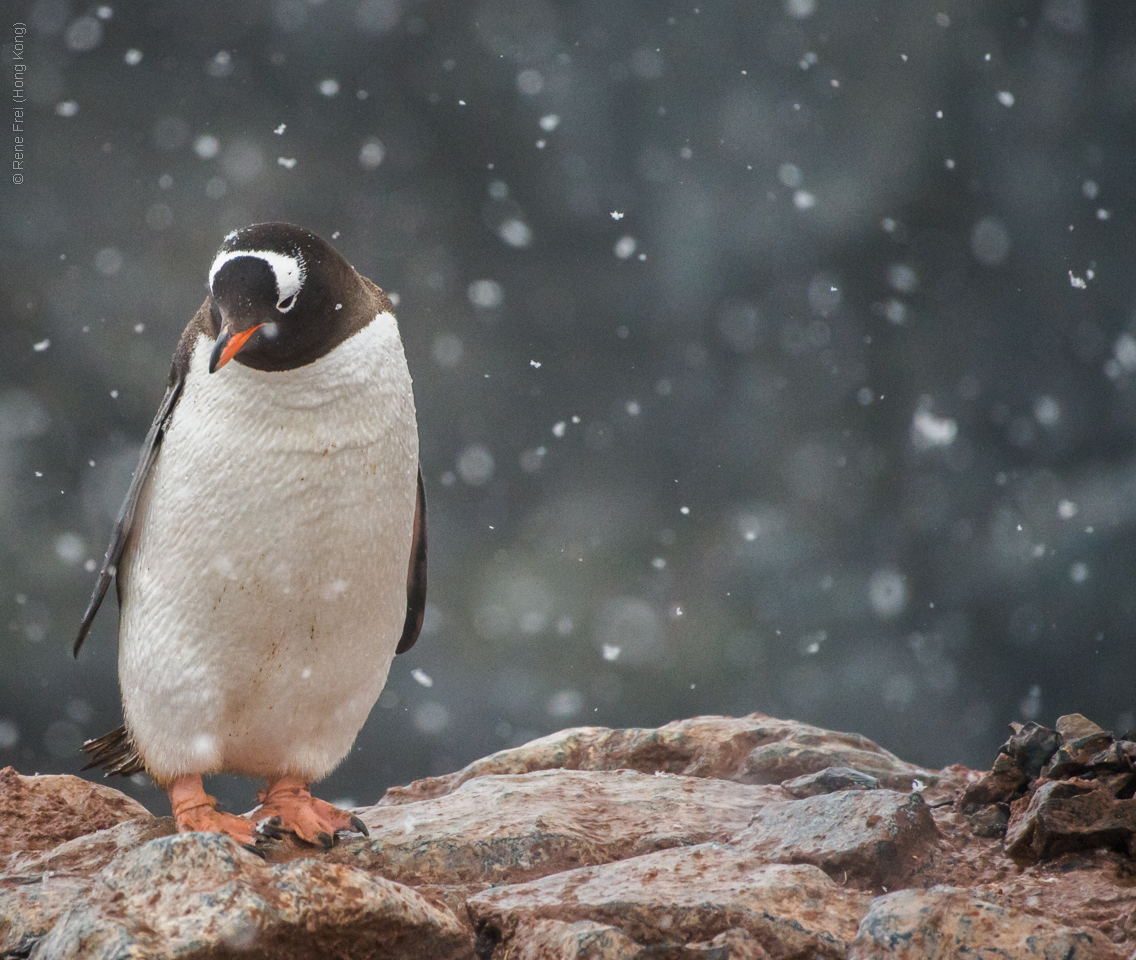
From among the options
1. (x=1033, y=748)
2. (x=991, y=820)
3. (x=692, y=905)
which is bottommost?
(x=692, y=905)

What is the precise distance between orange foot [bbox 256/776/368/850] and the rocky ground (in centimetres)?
5

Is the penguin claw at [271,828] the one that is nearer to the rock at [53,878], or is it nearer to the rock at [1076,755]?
the rock at [53,878]

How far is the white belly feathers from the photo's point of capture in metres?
2.25

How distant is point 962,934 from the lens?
5.36ft

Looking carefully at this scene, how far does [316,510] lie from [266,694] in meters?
0.45

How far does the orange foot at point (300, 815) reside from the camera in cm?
242

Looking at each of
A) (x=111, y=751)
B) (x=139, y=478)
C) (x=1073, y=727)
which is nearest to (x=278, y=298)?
(x=139, y=478)

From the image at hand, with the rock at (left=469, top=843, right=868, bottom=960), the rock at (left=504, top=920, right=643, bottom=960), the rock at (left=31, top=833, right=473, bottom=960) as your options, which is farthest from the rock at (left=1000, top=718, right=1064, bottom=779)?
the rock at (left=31, top=833, right=473, bottom=960)

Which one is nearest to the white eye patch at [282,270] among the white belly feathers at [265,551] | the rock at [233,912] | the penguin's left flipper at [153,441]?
the white belly feathers at [265,551]

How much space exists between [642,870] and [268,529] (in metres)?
1.07

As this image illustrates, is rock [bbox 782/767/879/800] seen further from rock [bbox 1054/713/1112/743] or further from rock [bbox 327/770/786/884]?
rock [bbox 1054/713/1112/743]

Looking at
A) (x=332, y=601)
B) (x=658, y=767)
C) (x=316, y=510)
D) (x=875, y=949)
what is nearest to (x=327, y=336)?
(x=316, y=510)

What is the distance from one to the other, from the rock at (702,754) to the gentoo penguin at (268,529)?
0.96 m

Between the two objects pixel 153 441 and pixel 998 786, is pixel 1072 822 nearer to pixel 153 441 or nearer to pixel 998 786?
pixel 998 786
